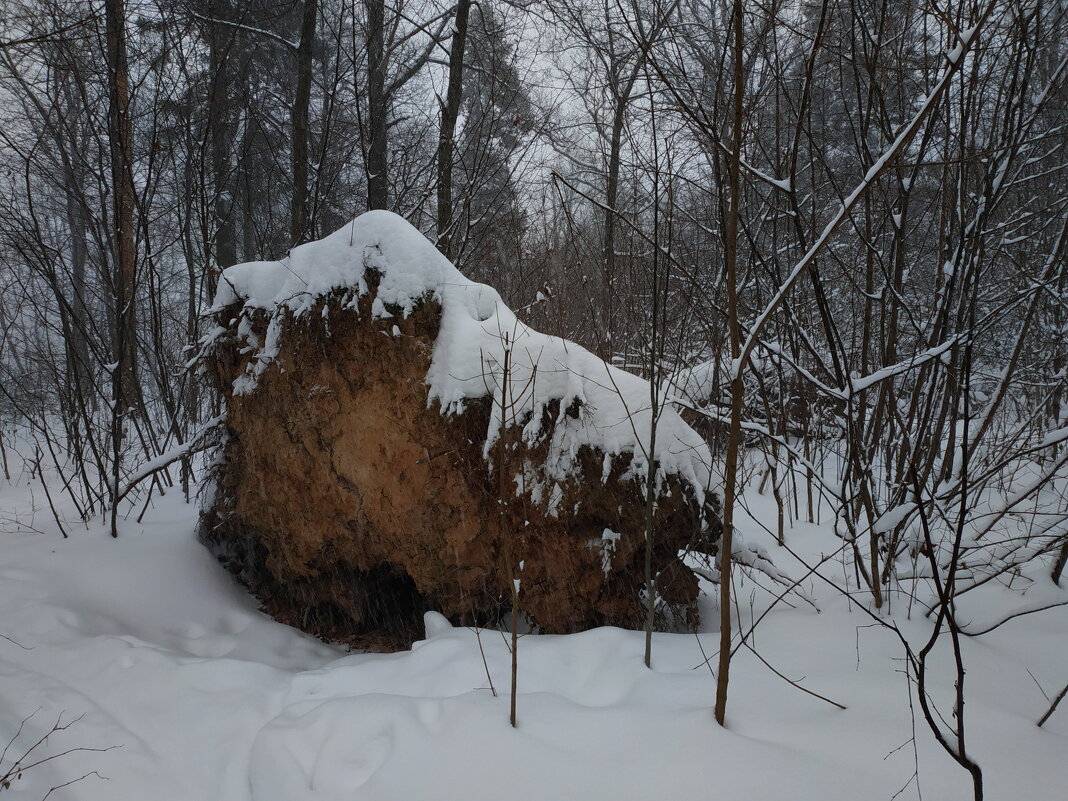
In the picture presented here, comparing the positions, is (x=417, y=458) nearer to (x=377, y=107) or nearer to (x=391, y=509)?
(x=391, y=509)

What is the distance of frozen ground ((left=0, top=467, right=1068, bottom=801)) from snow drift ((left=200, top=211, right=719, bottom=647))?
1.14 ft

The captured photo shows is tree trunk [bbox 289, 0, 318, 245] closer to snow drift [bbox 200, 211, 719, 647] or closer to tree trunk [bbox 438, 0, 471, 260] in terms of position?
tree trunk [bbox 438, 0, 471, 260]

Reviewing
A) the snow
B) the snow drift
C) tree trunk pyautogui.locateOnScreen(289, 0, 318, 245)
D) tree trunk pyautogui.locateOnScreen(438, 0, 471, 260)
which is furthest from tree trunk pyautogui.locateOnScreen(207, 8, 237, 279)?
tree trunk pyautogui.locateOnScreen(438, 0, 471, 260)

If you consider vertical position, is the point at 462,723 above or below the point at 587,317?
below

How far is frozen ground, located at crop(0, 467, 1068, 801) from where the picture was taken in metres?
1.55

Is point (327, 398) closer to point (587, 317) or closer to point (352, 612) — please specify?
point (352, 612)

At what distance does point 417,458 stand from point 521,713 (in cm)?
143

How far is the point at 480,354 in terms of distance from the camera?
2918 millimetres

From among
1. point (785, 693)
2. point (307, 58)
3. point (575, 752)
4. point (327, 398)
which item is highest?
point (307, 58)

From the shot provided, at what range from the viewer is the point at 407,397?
3.11 metres

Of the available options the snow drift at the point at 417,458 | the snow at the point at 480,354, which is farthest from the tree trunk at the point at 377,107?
the snow drift at the point at 417,458

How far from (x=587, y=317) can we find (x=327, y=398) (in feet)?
14.5

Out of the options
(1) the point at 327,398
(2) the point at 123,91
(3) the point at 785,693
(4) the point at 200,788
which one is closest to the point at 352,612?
(1) the point at 327,398

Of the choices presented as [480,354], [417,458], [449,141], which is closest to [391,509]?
[417,458]
